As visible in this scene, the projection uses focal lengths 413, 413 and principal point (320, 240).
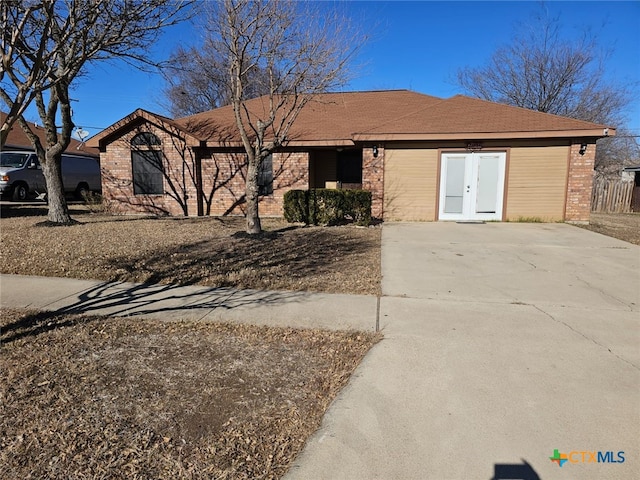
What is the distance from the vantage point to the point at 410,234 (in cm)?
1051

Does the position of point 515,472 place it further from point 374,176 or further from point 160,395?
point 374,176

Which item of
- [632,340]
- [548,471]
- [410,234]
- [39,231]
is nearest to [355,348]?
[548,471]

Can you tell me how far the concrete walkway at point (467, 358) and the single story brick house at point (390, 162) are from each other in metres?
5.63

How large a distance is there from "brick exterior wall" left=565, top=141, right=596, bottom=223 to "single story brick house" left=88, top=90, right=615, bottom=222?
0.10ft

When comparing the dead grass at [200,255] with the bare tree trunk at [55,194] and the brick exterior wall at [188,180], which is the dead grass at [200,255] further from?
the brick exterior wall at [188,180]

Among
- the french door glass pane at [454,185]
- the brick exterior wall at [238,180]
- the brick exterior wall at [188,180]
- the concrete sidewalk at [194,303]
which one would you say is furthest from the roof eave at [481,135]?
the concrete sidewalk at [194,303]

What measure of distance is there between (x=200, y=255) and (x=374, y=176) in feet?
23.5

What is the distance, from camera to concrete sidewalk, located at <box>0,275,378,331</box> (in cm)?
453

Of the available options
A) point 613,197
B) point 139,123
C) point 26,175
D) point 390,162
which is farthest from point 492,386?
point 613,197

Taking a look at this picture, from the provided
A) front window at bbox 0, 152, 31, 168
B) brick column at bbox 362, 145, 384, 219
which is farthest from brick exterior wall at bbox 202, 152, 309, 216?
front window at bbox 0, 152, 31, 168

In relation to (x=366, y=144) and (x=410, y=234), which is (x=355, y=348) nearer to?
(x=410, y=234)

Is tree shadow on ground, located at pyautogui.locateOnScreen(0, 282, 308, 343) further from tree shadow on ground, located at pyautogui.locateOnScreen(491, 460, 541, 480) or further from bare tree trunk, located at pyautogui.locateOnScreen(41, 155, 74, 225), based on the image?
bare tree trunk, located at pyautogui.locateOnScreen(41, 155, 74, 225)

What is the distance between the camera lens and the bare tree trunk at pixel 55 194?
36.5 feet

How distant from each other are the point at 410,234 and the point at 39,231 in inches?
349
